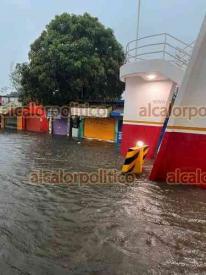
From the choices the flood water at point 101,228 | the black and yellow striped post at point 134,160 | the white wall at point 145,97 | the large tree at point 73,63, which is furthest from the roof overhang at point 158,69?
the large tree at point 73,63

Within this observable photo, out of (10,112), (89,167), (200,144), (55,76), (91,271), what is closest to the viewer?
(91,271)

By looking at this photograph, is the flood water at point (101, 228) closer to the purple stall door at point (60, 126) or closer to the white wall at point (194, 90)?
the white wall at point (194, 90)

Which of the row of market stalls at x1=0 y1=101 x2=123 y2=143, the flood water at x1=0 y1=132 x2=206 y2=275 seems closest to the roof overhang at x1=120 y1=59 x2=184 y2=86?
the flood water at x1=0 y1=132 x2=206 y2=275

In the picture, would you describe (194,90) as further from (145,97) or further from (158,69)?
(145,97)

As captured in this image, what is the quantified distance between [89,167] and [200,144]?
471 centimetres

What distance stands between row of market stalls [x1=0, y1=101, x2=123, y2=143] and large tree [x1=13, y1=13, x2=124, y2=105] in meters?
1.67

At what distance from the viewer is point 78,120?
29.3 meters

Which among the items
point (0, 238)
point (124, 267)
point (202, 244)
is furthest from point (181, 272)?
point (0, 238)

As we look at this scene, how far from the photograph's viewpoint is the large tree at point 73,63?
1025 inches

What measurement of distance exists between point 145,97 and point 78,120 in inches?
581

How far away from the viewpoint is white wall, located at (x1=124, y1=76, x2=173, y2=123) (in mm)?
14711

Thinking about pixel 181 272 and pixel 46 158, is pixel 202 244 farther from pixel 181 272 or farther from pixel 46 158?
pixel 46 158

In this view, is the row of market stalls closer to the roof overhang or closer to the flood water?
the roof overhang

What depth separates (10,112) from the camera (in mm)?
40375
